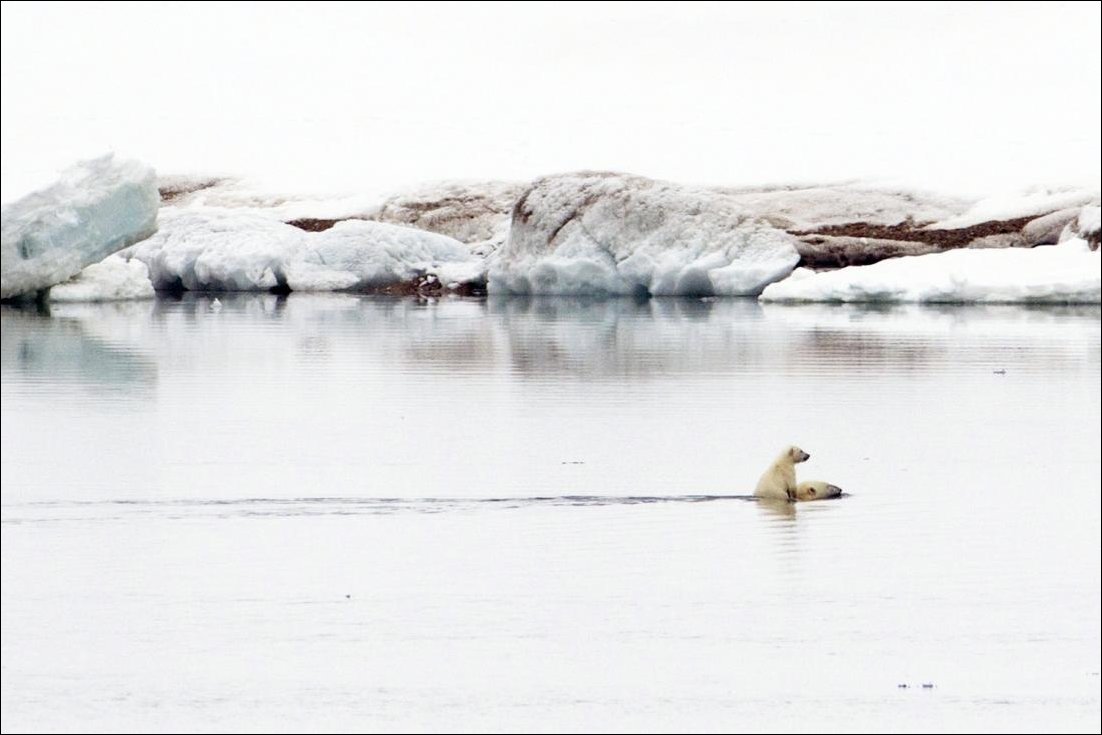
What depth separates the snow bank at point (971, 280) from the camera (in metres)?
24.8

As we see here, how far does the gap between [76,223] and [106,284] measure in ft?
11.7

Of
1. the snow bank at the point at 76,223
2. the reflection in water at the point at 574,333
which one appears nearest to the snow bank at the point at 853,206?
the reflection in water at the point at 574,333

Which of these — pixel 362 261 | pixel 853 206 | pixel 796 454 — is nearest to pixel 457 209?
pixel 853 206

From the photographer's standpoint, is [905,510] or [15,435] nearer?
[905,510]

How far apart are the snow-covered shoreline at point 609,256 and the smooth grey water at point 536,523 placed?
682cm

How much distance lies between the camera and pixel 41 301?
23891 millimetres

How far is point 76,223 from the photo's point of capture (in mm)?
21359

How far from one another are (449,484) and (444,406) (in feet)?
12.4

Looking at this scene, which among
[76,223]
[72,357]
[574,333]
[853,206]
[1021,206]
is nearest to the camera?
[72,357]

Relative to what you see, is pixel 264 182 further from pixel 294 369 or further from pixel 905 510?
pixel 905 510

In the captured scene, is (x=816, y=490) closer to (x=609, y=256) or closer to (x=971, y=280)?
(x=971, y=280)

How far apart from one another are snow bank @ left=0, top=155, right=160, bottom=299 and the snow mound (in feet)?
2.73

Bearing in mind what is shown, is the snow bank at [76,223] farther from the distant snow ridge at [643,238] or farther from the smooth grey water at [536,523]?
the distant snow ridge at [643,238]

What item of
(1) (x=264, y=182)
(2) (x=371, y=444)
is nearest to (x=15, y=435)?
(2) (x=371, y=444)
